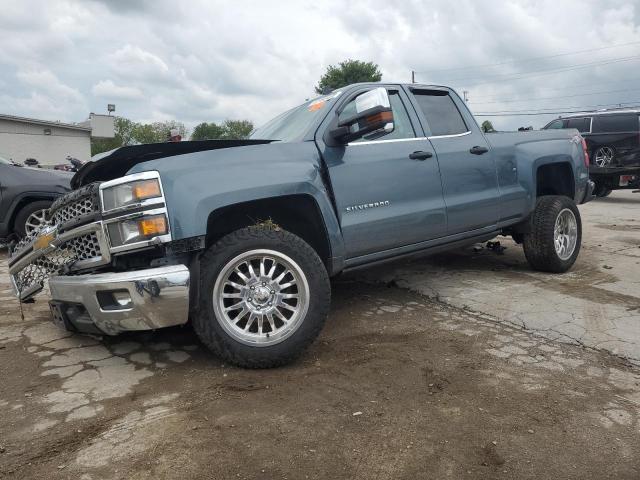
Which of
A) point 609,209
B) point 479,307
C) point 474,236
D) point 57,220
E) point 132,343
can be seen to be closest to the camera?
point 57,220

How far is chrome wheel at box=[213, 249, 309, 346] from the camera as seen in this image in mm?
3154

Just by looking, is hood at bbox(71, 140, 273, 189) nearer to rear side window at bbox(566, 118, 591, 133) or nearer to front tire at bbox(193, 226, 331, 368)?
front tire at bbox(193, 226, 331, 368)

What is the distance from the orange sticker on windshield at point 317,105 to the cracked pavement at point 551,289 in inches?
80.5

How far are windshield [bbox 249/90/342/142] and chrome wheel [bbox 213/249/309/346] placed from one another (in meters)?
1.04

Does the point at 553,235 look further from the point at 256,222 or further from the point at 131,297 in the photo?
the point at 131,297

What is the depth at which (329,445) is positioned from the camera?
2.41 m

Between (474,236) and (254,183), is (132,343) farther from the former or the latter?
(474,236)

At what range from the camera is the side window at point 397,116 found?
162 inches

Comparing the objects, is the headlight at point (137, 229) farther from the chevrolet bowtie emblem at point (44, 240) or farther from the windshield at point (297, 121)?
the windshield at point (297, 121)

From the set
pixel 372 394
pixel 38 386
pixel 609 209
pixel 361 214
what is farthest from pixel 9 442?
pixel 609 209

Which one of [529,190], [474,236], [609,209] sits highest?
[529,190]

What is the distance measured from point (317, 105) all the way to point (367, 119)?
0.81m

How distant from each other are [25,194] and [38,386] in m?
5.14

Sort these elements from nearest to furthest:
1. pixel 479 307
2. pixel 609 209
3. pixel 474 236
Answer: pixel 479 307, pixel 474 236, pixel 609 209
